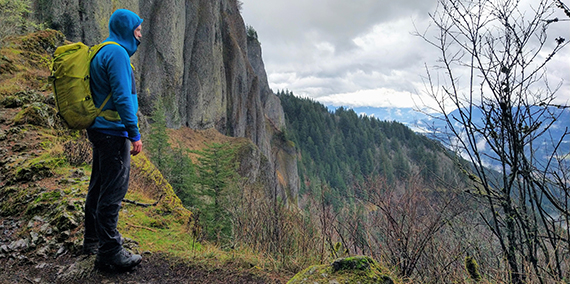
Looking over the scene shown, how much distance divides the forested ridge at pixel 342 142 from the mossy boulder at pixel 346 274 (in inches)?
2530

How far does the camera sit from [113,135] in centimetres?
263

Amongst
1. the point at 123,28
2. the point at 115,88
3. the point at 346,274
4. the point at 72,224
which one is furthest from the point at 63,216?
the point at 346,274

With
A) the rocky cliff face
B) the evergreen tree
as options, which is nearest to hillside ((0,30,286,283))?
the evergreen tree

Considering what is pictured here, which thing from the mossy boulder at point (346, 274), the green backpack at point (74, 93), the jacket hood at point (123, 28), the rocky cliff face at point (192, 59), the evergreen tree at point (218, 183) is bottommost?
the evergreen tree at point (218, 183)

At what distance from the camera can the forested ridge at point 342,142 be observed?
7438cm

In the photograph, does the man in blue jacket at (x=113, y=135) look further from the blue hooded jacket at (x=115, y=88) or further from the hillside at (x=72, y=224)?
the hillside at (x=72, y=224)

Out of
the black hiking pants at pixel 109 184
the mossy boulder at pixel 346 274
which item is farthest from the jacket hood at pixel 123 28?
the mossy boulder at pixel 346 274

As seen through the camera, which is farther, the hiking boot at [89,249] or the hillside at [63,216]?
the hiking boot at [89,249]

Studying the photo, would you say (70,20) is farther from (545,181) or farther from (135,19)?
(545,181)

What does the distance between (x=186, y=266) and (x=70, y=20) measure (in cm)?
1865

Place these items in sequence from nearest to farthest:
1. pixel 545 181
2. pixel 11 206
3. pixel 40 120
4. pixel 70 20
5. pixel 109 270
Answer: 1. pixel 109 270
2. pixel 545 181
3. pixel 11 206
4. pixel 40 120
5. pixel 70 20

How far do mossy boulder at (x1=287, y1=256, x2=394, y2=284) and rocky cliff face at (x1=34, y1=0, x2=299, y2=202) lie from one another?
47.1ft

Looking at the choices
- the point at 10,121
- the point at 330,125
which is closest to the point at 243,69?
the point at 10,121

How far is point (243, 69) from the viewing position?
35719 mm
